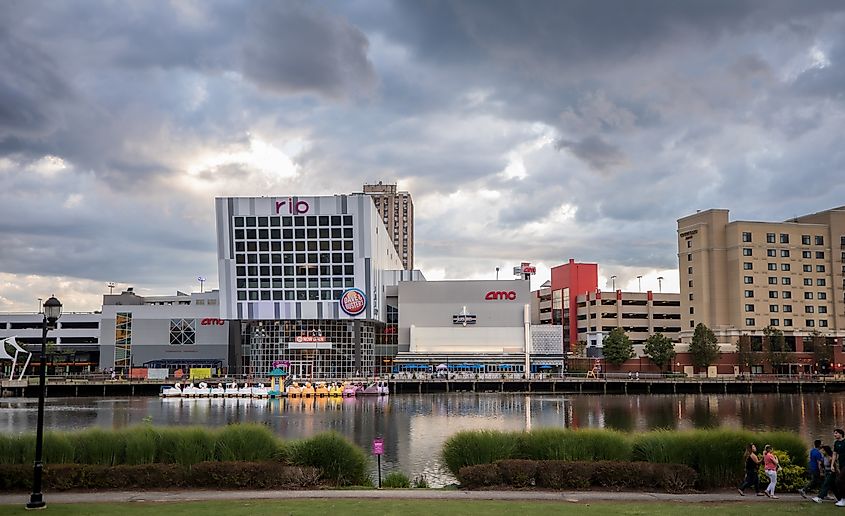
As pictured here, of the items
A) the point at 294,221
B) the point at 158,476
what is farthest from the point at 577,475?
the point at 294,221

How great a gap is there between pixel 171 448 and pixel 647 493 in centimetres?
1626

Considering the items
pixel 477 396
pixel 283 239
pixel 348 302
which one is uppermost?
pixel 283 239

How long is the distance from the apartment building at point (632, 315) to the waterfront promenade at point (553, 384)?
29.5 metres

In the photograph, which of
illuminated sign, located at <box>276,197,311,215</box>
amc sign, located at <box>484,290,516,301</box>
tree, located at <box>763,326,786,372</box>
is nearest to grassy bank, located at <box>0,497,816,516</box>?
illuminated sign, located at <box>276,197,311,215</box>

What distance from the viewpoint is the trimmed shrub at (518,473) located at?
25891mm

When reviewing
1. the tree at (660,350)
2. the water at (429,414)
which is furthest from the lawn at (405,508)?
the tree at (660,350)

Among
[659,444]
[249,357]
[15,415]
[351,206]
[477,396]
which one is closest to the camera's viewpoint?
[659,444]

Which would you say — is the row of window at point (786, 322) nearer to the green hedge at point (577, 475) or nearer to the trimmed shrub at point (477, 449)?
the trimmed shrub at point (477, 449)

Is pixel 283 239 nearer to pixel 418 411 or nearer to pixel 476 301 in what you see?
pixel 476 301

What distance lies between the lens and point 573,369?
144m

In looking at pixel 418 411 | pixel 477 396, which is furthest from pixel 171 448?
pixel 477 396

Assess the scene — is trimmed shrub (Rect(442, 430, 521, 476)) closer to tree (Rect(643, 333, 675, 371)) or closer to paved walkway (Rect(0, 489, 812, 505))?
paved walkway (Rect(0, 489, 812, 505))

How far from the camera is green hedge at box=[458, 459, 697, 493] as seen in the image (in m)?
25.9

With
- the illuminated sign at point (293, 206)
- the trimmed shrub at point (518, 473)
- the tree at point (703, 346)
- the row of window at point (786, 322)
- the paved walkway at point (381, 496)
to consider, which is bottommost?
the paved walkway at point (381, 496)
